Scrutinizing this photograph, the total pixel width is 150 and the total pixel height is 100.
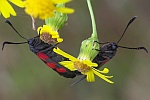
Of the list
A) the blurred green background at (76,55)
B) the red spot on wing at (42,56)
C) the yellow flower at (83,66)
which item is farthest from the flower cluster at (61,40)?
the blurred green background at (76,55)

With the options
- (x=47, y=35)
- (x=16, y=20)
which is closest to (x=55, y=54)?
(x=47, y=35)

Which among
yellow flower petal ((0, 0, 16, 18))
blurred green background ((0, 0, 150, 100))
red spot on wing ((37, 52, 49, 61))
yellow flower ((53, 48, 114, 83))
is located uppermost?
yellow flower petal ((0, 0, 16, 18))

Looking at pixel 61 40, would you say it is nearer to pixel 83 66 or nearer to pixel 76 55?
pixel 83 66

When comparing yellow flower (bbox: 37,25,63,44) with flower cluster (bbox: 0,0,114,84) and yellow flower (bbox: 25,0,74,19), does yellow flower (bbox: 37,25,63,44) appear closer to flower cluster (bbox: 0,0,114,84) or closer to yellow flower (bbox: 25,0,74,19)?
flower cluster (bbox: 0,0,114,84)

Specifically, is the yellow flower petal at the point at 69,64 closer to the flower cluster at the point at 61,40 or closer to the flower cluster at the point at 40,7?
the flower cluster at the point at 61,40

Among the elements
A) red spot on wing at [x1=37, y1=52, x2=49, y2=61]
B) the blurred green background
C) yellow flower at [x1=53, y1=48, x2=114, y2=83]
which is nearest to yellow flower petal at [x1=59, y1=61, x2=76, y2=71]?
yellow flower at [x1=53, y1=48, x2=114, y2=83]

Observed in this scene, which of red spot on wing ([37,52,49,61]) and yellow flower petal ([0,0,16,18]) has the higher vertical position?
yellow flower petal ([0,0,16,18])
